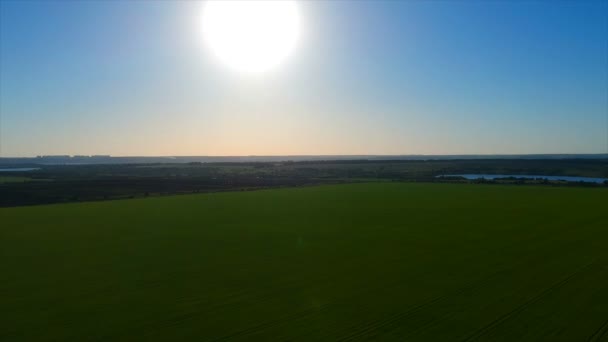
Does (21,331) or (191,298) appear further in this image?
(191,298)

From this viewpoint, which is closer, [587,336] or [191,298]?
[587,336]

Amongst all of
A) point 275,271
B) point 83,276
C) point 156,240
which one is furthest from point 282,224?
point 83,276

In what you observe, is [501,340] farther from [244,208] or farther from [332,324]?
[244,208]

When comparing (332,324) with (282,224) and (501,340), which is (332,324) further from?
(282,224)

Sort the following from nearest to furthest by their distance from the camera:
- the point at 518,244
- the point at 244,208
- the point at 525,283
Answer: the point at 525,283
the point at 518,244
the point at 244,208

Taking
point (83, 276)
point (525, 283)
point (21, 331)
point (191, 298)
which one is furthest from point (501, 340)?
point (83, 276)

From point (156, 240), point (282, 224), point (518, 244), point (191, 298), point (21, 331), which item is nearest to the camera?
point (21, 331)
